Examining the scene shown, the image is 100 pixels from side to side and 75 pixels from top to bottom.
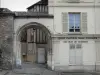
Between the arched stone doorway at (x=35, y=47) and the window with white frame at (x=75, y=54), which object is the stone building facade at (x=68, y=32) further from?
the arched stone doorway at (x=35, y=47)

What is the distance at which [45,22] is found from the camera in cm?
1906

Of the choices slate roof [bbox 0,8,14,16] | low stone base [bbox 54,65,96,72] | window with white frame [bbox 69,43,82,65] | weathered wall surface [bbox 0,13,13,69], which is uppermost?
slate roof [bbox 0,8,14,16]

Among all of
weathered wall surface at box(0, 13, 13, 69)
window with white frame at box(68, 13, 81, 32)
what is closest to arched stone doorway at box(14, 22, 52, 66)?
weathered wall surface at box(0, 13, 13, 69)

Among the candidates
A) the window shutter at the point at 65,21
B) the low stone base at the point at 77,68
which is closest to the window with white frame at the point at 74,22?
the window shutter at the point at 65,21

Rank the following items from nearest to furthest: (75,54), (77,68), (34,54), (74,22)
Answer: (77,68)
(75,54)
(74,22)
(34,54)

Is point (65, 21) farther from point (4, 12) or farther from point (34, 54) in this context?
point (34, 54)

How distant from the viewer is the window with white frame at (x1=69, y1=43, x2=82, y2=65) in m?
19.0

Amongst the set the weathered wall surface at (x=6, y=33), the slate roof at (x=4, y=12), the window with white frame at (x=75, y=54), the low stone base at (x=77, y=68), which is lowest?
the low stone base at (x=77, y=68)

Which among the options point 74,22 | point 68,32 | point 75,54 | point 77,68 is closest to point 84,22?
point 74,22

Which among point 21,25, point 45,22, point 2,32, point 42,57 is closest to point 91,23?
point 45,22

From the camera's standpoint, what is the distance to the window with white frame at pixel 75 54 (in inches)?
747

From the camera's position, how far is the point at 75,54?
19031mm

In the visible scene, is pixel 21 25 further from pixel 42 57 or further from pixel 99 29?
pixel 42 57

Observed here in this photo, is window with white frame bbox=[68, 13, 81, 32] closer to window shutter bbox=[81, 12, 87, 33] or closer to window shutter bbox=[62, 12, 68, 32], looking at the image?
window shutter bbox=[81, 12, 87, 33]
